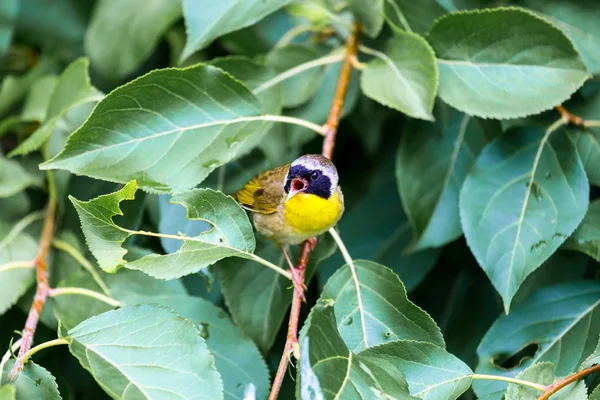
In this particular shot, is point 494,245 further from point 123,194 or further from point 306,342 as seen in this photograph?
point 123,194

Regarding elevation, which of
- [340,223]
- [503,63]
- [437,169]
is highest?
[503,63]

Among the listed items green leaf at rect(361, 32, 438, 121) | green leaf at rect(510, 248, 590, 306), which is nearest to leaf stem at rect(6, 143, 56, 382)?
green leaf at rect(361, 32, 438, 121)

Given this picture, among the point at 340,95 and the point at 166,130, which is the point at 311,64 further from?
the point at 166,130

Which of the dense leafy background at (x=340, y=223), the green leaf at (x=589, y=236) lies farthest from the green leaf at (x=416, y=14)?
the green leaf at (x=589, y=236)

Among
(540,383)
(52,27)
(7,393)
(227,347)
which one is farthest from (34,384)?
(52,27)

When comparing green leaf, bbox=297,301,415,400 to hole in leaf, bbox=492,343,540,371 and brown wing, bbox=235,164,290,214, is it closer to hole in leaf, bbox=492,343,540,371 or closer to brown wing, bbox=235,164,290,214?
hole in leaf, bbox=492,343,540,371

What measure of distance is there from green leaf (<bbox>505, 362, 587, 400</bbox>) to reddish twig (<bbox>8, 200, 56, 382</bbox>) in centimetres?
102

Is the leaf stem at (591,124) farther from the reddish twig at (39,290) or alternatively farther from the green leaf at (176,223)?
the reddish twig at (39,290)

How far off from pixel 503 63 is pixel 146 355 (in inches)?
48.3

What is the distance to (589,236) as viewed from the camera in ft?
5.78

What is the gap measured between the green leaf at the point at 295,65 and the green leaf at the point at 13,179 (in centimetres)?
84

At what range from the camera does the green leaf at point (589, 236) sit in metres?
1.73

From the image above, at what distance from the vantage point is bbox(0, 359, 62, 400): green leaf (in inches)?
55.5

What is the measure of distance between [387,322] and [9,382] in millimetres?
822
